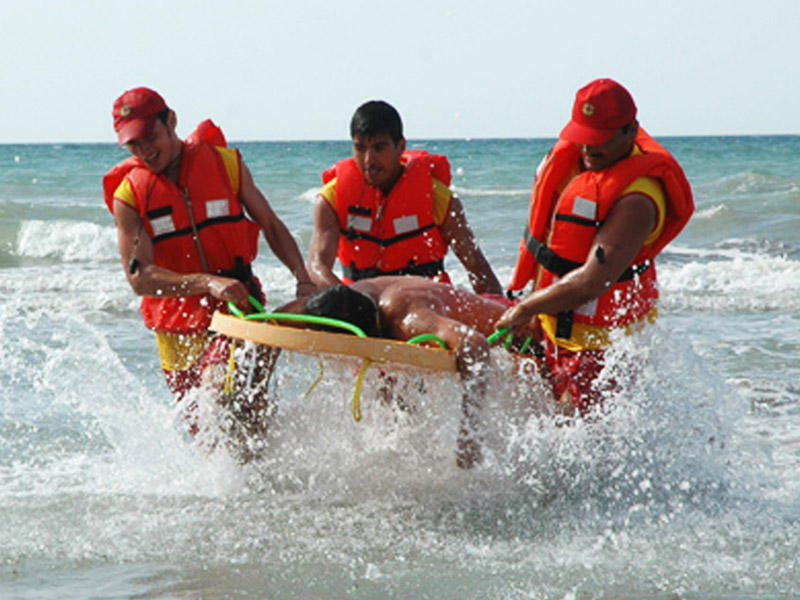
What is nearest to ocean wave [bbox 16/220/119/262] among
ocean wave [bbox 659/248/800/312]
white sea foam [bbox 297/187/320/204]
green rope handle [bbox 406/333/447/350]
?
white sea foam [bbox 297/187/320/204]

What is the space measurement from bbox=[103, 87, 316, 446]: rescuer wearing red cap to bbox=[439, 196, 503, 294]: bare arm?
788mm

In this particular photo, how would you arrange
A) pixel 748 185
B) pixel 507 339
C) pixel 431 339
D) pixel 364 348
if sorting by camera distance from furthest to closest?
pixel 748 185 → pixel 507 339 → pixel 431 339 → pixel 364 348

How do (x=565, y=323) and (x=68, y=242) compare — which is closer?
(x=565, y=323)

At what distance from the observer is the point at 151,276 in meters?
4.64

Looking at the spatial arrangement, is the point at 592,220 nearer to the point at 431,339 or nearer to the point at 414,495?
the point at 431,339

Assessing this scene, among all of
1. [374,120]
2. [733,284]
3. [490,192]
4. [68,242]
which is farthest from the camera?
[490,192]

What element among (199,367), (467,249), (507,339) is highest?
(467,249)

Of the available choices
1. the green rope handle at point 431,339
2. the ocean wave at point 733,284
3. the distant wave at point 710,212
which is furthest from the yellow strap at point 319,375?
the distant wave at point 710,212

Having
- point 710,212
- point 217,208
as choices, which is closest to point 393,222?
point 217,208

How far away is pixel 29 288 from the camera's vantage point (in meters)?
12.8

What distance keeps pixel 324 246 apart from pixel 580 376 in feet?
4.71

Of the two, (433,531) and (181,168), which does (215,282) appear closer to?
(181,168)

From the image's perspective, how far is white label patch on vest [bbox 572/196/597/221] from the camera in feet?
14.0

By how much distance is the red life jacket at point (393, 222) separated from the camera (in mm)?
5180
